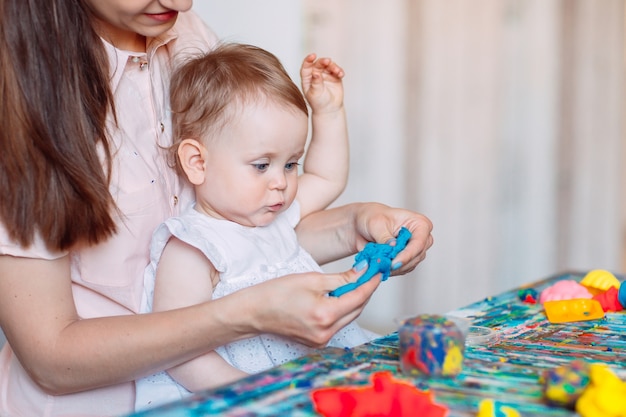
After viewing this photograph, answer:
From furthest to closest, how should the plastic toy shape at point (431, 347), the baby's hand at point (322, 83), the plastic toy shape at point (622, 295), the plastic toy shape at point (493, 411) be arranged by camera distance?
the baby's hand at point (322, 83), the plastic toy shape at point (622, 295), the plastic toy shape at point (431, 347), the plastic toy shape at point (493, 411)

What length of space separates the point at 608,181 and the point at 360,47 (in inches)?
48.1

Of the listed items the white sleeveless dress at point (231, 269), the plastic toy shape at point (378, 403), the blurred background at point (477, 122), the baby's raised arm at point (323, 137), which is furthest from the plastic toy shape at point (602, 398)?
the blurred background at point (477, 122)

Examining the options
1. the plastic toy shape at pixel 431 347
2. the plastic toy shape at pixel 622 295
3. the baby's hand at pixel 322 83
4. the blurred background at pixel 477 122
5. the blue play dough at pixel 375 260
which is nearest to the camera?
the plastic toy shape at pixel 431 347

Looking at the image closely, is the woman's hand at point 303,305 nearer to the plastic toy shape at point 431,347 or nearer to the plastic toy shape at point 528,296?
the plastic toy shape at point 431,347

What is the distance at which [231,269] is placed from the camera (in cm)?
126

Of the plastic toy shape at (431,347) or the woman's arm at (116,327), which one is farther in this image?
the woman's arm at (116,327)

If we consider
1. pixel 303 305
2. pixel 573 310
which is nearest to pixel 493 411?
pixel 303 305

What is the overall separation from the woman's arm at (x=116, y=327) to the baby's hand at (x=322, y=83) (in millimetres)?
525

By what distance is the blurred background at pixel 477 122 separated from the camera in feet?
11.2

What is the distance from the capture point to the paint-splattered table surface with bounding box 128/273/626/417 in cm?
85

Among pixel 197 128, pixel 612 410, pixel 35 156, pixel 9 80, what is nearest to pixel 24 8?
pixel 9 80

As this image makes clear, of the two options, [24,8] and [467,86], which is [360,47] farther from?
[24,8]

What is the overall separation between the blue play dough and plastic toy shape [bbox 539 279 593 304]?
12.9 inches

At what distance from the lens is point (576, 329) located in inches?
48.6
